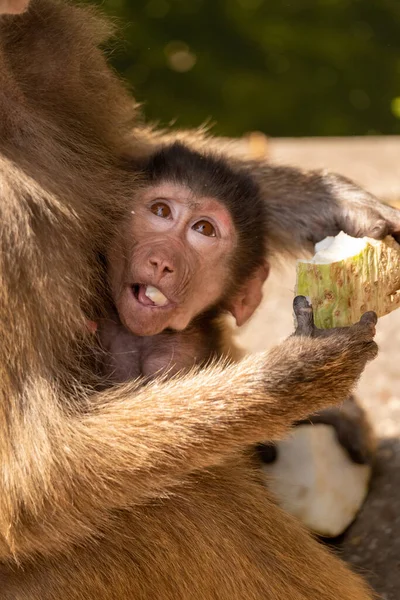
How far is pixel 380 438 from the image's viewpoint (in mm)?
4480

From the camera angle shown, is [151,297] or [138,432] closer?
[138,432]

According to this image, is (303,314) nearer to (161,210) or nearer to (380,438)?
(161,210)

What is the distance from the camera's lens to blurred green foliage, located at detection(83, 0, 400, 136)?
31.4ft

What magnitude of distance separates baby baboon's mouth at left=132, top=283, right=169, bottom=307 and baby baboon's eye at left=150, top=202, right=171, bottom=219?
245 mm

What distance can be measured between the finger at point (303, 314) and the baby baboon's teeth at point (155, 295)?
456 mm

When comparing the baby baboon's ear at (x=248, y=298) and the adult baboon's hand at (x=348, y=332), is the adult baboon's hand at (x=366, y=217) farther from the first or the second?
the adult baboon's hand at (x=348, y=332)

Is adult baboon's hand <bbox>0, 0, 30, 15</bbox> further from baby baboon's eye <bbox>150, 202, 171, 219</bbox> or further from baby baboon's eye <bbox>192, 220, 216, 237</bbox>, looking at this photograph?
baby baboon's eye <bbox>192, 220, 216, 237</bbox>

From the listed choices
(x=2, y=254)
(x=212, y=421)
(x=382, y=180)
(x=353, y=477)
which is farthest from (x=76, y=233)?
(x=382, y=180)

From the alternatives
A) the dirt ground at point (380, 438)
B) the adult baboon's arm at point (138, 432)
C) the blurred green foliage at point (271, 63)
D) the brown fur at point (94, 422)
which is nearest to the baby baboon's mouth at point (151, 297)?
the brown fur at point (94, 422)

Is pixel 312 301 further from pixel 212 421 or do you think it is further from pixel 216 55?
pixel 216 55

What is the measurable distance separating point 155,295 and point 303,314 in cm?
50

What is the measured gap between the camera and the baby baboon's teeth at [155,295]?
3279 mm

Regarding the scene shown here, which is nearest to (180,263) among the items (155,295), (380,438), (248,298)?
(155,295)

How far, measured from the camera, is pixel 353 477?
4.07 meters
